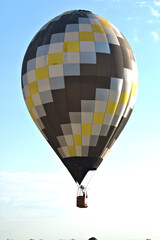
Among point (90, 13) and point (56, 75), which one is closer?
point (56, 75)

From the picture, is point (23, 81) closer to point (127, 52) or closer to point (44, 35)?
point (44, 35)

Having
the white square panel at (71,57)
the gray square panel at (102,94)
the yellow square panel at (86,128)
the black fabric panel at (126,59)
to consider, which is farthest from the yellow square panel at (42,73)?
the black fabric panel at (126,59)

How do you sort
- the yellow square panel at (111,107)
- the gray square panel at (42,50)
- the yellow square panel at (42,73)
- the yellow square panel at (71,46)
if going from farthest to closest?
the gray square panel at (42,50), the yellow square panel at (42,73), the yellow square panel at (111,107), the yellow square panel at (71,46)

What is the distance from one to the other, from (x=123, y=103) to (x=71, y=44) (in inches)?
165

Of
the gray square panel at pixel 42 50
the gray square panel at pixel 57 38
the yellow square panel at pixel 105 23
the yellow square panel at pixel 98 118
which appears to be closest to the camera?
the yellow square panel at pixel 98 118

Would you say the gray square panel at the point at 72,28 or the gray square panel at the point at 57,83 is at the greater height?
the gray square panel at the point at 72,28

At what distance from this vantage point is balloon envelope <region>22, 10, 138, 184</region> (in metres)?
32.0

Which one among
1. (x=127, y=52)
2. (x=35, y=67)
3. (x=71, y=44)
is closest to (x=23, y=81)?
(x=35, y=67)

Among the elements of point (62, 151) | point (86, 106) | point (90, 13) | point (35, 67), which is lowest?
point (62, 151)

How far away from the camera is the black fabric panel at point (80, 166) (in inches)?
1266

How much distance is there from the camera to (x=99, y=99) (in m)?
32.1

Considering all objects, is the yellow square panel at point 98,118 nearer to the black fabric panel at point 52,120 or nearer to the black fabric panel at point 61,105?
the black fabric panel at point 61,105

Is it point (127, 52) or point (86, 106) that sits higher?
point (127, 52)

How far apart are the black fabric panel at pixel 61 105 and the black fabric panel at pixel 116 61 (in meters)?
2.87
